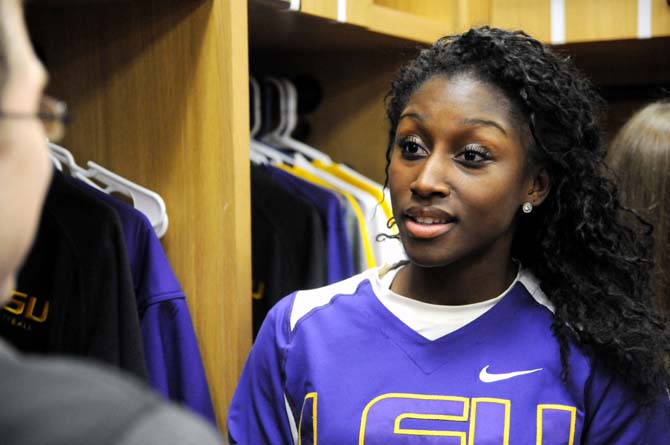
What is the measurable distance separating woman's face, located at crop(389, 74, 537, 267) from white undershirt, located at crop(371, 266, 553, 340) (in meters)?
0.06

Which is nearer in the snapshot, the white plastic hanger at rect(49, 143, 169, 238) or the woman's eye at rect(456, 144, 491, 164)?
the woman's eye at rect(456, 144, 491, 164)

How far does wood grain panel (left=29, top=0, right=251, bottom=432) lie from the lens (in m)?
1.32

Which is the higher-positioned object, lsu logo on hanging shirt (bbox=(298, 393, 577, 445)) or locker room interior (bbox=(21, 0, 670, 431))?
locker room interior (bbox=(21, 0, 670, 431))

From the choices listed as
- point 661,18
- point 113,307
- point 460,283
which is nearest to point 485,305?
point 460,283

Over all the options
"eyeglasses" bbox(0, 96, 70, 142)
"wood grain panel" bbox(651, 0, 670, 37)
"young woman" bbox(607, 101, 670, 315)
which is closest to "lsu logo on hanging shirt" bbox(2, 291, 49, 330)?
"eyeglasses" bbox(0, 96, 70, 142)

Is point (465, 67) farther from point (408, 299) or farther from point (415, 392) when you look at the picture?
point (415, 392)

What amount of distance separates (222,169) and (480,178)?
391 millimetres

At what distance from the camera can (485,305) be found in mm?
1175

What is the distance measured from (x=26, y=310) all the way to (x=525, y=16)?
121 cm

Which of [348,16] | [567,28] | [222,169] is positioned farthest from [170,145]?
[567,28]

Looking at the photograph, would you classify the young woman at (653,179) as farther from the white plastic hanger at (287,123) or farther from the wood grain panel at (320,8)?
the white plastic hanger at (287,123)

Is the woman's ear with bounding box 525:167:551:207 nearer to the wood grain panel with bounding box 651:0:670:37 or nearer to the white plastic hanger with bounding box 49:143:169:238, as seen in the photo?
the white plastic hanger with bounding box 49:143:169:238

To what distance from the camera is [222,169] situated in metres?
1.33

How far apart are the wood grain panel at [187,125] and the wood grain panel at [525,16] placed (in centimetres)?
83
